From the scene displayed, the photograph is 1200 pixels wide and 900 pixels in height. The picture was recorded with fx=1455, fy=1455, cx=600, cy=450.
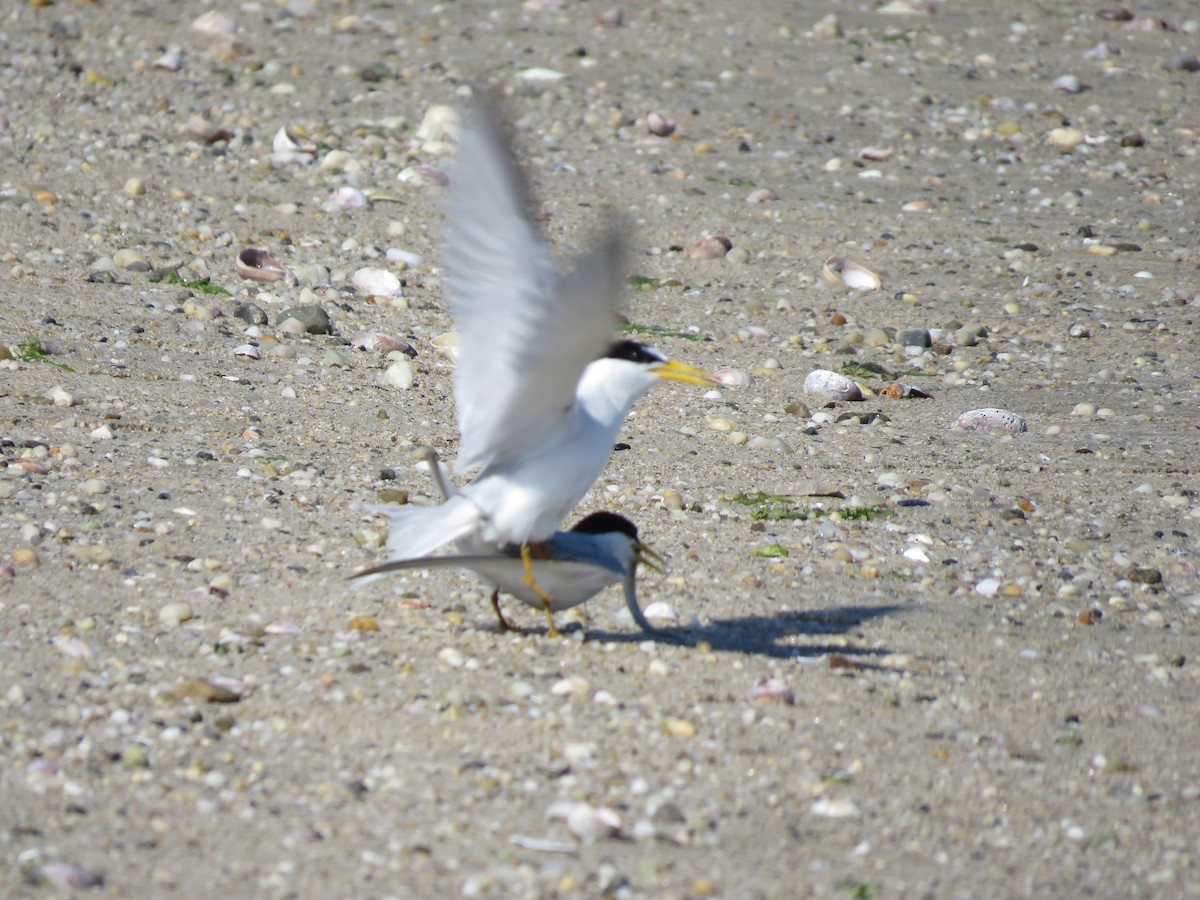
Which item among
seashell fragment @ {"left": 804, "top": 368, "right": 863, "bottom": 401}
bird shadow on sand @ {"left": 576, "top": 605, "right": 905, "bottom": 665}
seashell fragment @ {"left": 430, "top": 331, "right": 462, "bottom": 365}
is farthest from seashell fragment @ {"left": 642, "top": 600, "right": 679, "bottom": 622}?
seashell fragment @ {"left": 430, "top": 331, "right": 462, "bottom": 365}

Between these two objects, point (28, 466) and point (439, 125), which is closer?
point (28, 466)

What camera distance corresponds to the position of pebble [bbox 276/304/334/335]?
6164 millimetres

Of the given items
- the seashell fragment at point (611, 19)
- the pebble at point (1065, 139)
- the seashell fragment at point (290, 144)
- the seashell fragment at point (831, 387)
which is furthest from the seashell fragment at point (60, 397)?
the pebble at point (1065, 139)

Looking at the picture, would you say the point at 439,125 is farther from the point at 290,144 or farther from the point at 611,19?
the point at 611,19

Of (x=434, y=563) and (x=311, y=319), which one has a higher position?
(x=434, y=563)

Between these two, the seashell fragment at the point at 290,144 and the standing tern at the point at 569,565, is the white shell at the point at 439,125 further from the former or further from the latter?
the standing tern at the point at 569,565

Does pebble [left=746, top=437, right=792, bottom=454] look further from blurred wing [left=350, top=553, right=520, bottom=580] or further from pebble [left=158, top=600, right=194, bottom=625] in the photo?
pebble [left=158, top=600, right=194, bottom=625]

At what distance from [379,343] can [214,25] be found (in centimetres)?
461

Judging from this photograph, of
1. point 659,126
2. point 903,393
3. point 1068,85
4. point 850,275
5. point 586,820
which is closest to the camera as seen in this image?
point 586,820

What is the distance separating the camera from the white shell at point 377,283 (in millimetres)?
6648

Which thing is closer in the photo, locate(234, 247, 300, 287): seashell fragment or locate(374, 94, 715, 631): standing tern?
locate(374, 94, 715, 631): standing tern

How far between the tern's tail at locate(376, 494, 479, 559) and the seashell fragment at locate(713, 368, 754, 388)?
2568 millimetres

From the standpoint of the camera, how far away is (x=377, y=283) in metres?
6.66

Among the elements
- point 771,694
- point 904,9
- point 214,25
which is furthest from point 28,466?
point 904,9
